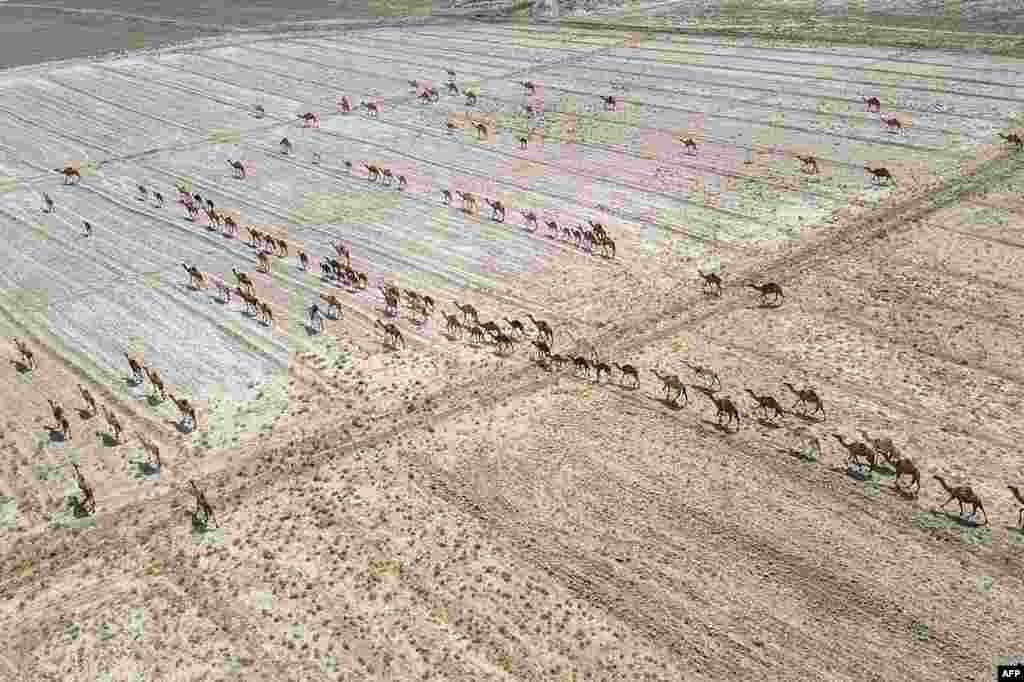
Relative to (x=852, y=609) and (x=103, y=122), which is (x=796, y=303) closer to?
(x=852, y=609)

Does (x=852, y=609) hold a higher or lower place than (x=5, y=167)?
lower

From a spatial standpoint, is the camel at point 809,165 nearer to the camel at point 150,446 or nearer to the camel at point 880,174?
the camel at point 880,174

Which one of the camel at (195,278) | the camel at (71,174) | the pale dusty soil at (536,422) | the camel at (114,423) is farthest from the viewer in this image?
the camel at (71,174)

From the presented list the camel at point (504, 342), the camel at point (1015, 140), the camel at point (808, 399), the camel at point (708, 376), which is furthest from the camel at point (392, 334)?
the camel at point (1015, 140)

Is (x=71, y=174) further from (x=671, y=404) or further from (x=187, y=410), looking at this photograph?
(x=671, y=404)

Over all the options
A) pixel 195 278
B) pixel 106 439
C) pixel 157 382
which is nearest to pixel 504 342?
pixel 157 382

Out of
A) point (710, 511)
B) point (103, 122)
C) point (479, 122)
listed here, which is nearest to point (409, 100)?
point (479, 122)
